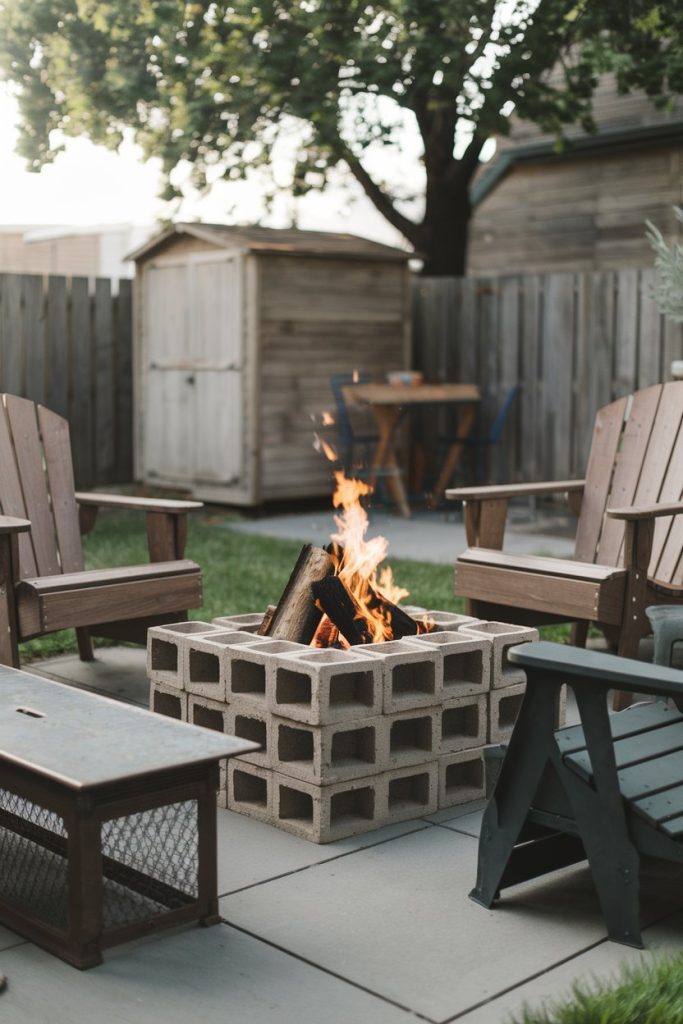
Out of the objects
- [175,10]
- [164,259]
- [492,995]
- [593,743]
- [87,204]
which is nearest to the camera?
[492,995]

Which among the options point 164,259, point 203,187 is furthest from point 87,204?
point 164,259

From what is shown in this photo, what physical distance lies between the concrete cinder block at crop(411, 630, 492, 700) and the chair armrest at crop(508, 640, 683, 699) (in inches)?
29.9

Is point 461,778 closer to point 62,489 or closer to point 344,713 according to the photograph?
point 344,713

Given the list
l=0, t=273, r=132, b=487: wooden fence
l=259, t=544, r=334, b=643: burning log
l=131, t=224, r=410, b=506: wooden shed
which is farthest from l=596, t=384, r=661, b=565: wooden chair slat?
l=0, t=273, r=132, b=487: wooden fence

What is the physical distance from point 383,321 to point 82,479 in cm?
264

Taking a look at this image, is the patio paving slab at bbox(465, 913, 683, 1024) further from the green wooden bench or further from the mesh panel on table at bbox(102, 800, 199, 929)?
the mesh panel on table at bbox(102, 800, 199, 929)

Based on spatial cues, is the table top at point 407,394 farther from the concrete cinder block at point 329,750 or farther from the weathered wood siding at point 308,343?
the concrete cinder block at point 329,750

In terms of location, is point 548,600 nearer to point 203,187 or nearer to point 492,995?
point 492,995

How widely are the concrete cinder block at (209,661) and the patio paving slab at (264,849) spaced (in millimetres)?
330

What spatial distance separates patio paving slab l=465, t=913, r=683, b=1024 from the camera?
2.32 metres

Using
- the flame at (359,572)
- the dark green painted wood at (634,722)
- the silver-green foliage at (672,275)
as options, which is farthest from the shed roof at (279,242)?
the dark green painted wood at (634,722)

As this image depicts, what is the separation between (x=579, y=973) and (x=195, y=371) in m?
7.59

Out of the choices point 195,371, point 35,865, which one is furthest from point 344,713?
point 195,371

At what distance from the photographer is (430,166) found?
11586 millimetres
